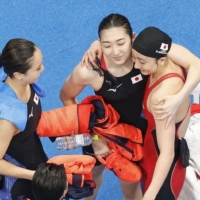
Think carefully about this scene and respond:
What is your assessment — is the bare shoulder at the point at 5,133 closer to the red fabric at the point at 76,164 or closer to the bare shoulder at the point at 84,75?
the red fabric at the point at 76,164

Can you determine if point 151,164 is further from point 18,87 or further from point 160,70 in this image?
point 18,87

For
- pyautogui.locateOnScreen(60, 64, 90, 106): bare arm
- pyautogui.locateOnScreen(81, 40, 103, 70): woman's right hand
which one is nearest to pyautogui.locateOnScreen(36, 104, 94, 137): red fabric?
pyautogui.locateOnScreen(60, 64, 90, 106): bare arm

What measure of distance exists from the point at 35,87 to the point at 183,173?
0.95m

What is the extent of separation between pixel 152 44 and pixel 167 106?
0.30m

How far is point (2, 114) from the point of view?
81.4 inches

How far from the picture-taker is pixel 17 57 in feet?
6.84

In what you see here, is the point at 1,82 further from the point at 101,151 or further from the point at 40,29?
the point at 40,29

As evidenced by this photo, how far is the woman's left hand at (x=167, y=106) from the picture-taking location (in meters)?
2.15

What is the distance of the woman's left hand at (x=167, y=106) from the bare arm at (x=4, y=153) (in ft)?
2.22

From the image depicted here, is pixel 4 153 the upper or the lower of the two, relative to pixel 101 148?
upper

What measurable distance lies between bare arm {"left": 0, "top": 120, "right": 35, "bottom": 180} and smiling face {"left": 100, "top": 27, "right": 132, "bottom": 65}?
612mm

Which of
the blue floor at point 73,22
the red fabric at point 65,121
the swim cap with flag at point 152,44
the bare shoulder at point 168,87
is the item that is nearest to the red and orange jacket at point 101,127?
the red fabric at point 65,121

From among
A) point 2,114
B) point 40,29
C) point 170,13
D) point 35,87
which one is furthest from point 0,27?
point 2,114

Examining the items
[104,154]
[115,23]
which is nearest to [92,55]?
[115,23]
